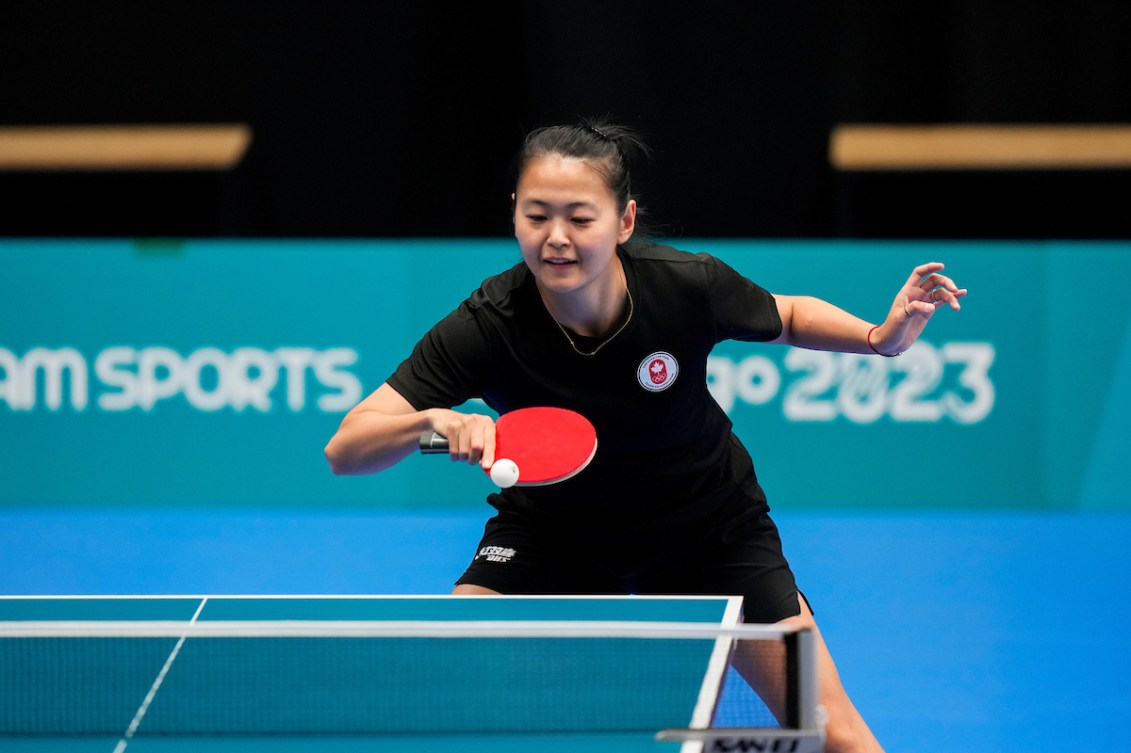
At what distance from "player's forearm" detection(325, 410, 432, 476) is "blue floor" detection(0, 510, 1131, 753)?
1.88m

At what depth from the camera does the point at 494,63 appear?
321 inches

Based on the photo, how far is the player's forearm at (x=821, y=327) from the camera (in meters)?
3.28

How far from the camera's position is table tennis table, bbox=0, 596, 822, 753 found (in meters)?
2.33

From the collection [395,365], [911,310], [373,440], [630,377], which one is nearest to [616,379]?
[630,377]

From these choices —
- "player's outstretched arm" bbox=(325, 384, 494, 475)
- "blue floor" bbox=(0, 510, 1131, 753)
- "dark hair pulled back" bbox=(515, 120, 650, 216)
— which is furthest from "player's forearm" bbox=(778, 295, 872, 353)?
"blue floor" bbox=(0, 510, 1131, 753)

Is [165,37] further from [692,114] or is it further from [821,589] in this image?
[821,589]

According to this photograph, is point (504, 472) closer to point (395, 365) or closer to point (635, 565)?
point (635, 565)

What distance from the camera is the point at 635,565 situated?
3.26m

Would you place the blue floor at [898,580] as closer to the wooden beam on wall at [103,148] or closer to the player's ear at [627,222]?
the player's ear at [627,222]

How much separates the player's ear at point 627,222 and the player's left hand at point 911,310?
24.3 inches

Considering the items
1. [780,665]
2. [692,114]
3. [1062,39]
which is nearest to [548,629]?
[780,665]

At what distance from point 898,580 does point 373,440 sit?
329 cm

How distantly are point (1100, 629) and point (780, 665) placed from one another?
285 centimetres

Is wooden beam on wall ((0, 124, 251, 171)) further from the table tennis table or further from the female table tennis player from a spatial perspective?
the table tennis table
